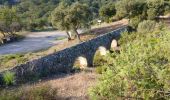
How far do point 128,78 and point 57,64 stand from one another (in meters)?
19.6

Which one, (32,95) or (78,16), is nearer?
(32,95)

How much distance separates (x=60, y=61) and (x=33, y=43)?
2529 centimetres

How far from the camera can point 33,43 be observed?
55688mm

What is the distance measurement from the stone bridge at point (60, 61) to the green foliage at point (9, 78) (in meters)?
0.26

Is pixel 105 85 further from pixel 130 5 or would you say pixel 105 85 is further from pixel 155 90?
pixel 130 5

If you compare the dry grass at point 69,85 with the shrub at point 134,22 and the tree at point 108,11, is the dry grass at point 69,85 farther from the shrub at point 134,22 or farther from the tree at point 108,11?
the tree at point 108,11

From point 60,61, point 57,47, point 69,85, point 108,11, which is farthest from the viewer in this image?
point 108,11

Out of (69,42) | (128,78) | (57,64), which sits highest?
(128,78)

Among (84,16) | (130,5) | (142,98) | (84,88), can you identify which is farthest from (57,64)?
(130,5)

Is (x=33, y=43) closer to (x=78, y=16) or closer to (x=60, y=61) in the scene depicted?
(x=78, y=16)

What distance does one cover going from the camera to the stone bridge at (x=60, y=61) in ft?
87.6

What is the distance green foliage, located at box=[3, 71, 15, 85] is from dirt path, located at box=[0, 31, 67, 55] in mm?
23719

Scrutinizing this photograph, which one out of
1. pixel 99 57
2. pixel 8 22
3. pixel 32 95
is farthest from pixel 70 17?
pixel 32 95

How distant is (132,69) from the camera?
11344 mm
